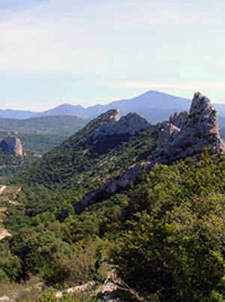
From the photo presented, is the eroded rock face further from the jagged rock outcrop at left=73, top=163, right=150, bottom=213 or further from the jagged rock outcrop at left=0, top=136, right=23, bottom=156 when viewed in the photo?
the jagged rock outcrop at left=0, top=136, right=23, bottom=156

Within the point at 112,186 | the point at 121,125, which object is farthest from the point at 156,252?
the point at 121,125

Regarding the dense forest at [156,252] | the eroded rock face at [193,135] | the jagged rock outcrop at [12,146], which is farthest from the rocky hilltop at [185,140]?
the jagged rock outcrop at [12,146]

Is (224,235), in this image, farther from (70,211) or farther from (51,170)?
(51,170)

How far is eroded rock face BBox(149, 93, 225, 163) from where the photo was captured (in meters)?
53.3

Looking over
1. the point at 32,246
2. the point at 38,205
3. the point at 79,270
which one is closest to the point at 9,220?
the point at 38,205

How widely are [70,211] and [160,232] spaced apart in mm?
51651

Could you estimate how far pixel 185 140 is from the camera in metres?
56.3

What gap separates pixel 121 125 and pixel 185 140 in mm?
57417

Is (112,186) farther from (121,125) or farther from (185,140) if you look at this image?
(121,125)

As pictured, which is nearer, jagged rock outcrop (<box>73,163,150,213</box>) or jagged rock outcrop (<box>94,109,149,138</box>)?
jagged rock outcrop (<box>73,163,150,213</box>)

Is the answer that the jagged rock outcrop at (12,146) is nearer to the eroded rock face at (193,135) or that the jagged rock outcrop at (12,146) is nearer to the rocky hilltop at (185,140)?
the rocky hilltop at (185,140)

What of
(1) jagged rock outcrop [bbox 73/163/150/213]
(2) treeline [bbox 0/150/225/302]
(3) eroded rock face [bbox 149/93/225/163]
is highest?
(3) eroded rock face [bbox 149/93/225/163]

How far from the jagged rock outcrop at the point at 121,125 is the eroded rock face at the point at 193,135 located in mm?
46427

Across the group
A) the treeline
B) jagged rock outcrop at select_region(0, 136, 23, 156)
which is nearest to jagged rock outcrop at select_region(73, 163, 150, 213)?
the treeline
